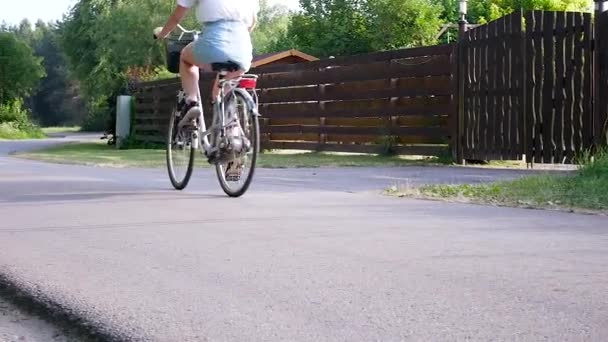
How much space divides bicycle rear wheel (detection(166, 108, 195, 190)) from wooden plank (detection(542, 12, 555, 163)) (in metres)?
5.02

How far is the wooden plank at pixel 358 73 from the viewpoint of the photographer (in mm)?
13594

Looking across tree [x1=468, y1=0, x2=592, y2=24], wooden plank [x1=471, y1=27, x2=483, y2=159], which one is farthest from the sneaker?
tree [x1=468, y1=0, x2=592, y2=24]

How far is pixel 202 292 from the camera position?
3266mm

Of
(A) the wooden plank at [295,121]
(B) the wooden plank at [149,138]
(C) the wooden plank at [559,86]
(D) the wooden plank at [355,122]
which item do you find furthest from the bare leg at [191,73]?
(B) the wooden plank at [149,138]

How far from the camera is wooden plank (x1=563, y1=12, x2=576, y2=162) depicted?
10.6 metres

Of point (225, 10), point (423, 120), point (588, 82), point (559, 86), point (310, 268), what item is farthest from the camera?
point (423, 120)

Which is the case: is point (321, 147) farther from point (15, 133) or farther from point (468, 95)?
point (15, 133)

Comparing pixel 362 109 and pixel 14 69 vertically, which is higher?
pixel 14 69

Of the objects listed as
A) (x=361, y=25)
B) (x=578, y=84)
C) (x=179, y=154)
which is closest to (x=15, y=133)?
(x=361, y=25)

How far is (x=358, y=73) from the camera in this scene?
15328 millimetres

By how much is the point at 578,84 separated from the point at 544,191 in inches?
170

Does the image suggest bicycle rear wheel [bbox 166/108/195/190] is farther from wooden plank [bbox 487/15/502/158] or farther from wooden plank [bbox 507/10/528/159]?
wooden plank [bbox 487/15/502/158]

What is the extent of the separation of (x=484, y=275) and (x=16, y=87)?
63.1 m

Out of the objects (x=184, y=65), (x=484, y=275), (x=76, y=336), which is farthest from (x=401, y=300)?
(x=184, y=65)
